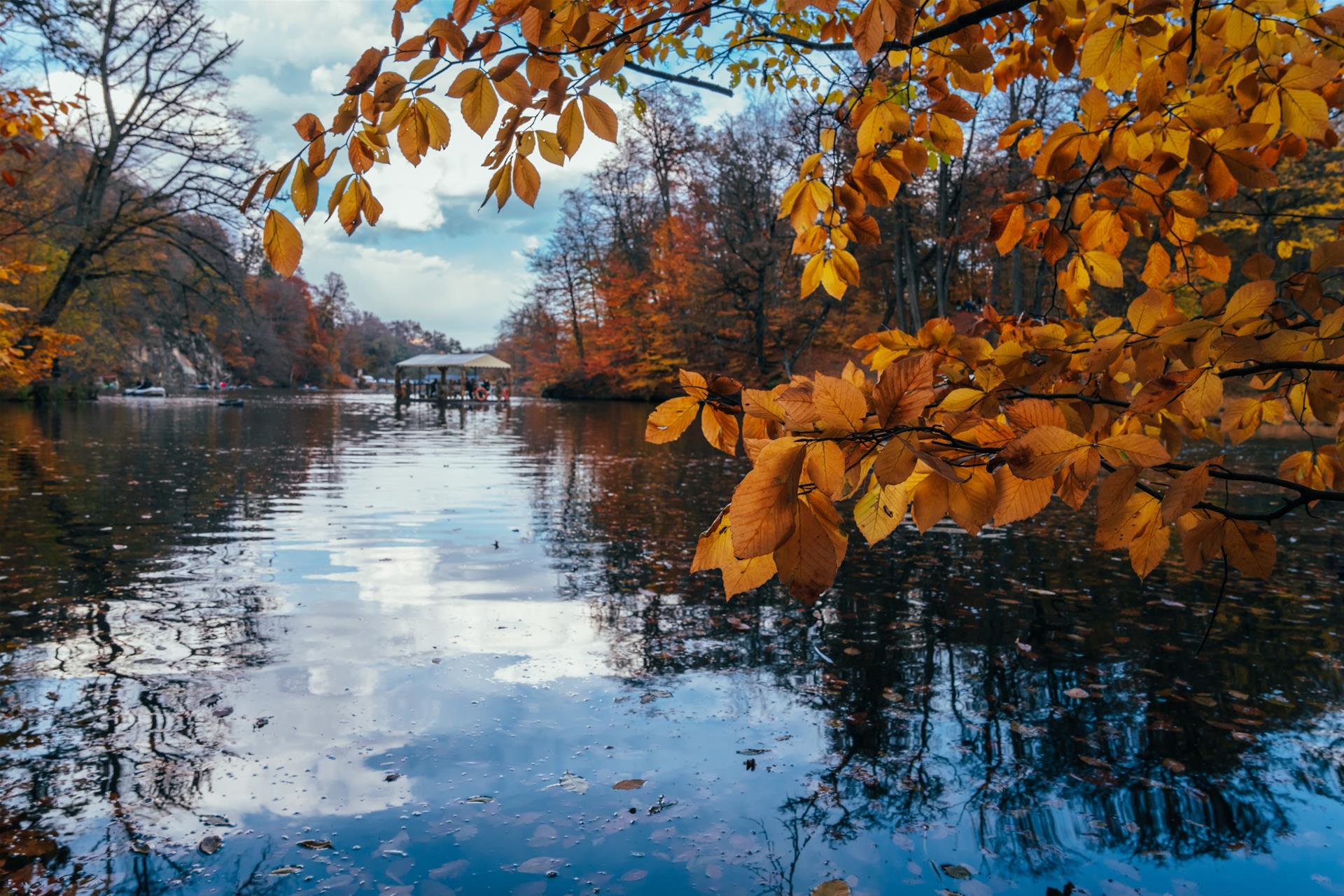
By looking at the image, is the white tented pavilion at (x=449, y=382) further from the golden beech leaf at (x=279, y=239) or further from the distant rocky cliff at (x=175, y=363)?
the golden beech leaf at (x=279, y=239)

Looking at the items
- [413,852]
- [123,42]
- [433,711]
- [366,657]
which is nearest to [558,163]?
[413,852]

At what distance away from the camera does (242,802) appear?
3.21m

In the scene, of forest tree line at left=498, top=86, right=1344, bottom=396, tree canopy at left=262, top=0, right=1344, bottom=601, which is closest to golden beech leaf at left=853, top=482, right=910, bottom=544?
tree canopy at left=262, top=0, right=1344, bottom=601

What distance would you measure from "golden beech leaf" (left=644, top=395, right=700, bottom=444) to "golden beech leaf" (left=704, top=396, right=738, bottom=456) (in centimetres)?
4

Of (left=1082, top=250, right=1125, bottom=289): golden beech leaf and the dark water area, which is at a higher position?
(left=1082, top=250, right=1125, bottom=289): golden beech leaf

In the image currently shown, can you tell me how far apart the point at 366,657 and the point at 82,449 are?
586 inches

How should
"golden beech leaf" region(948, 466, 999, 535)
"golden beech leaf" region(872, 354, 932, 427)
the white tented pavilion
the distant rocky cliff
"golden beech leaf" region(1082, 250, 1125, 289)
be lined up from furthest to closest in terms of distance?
the distant rocky cliff
the white tented pavilion
"golden beech leaf" region(1082, 250, 1125, 289)
"golden beech leaf" region(948, 466, 999, 535)
"golden beech leaf" region(872, 354, 932, 427)

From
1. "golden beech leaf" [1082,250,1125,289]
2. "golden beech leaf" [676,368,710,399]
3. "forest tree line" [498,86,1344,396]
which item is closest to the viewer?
"golden beech leaf" [676,368,710,399]

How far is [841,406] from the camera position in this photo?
3.64 feet

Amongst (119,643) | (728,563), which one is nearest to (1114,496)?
(728,563)

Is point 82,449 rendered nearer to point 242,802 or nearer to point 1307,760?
point 242,802

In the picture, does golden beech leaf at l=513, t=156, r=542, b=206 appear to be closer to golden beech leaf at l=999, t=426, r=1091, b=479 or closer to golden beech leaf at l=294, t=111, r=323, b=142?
golden beech leaf at l=294, t=111, r=323, b=142

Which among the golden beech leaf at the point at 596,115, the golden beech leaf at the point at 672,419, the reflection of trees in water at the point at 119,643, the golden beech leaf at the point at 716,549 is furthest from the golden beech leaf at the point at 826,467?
the reflection of trees in water at the point at 119,643

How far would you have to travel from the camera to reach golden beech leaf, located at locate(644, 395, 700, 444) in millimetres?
1538
